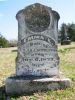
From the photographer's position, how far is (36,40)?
7.16m

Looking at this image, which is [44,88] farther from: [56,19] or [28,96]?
[56,19]

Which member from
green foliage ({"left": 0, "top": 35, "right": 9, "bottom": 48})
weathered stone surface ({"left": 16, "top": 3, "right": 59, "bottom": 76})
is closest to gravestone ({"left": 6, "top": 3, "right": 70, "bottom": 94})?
weathered stone surface ({"left": 16, "top": 3, "right": 59, "bottom": 76})

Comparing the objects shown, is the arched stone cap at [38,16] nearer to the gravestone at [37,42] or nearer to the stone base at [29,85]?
the gravestone at [37,42]

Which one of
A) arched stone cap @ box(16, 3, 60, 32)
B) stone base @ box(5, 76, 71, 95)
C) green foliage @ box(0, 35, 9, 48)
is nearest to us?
stone base @ box(5, 76, 71, 95)

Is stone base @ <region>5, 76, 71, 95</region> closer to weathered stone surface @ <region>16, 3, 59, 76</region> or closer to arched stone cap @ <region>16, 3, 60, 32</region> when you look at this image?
weathered stone surface @ <region>16, 3, 59, 76</region>

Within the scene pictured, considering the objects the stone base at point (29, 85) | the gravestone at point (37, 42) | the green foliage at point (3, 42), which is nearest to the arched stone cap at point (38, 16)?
the gravestone at point (37, 42)

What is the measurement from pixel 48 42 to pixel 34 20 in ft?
2.20

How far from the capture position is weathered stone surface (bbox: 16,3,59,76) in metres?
7.14

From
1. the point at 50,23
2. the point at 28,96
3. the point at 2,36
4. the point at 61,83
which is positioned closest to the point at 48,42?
the point at 50,23

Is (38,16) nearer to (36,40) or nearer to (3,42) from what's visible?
(36,40)

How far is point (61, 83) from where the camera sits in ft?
22.1

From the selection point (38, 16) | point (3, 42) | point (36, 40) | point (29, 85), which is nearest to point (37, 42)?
point (36, 40)

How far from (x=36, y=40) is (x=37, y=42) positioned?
6 centimetres

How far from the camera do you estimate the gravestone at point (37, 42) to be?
23.4 feet
